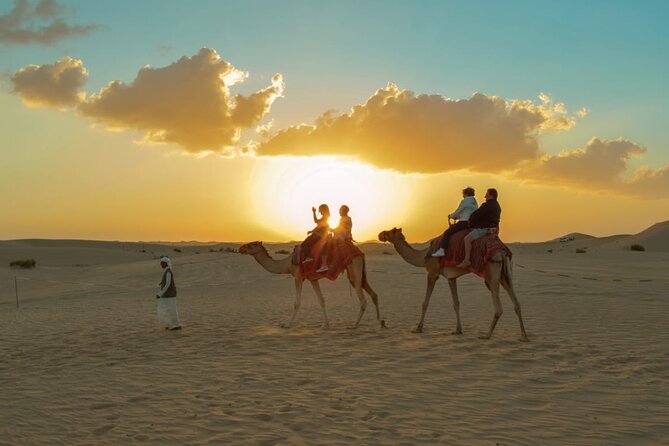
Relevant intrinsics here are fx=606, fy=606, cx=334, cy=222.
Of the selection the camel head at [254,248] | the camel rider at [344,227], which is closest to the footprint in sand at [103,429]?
the camel rider at [344,227]

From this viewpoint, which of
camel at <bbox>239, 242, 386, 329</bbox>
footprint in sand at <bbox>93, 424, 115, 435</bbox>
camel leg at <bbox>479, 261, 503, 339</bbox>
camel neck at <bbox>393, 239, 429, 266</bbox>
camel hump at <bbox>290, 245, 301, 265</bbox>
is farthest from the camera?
camel hump at <bbox>290, 245, 301, 265</bbox>

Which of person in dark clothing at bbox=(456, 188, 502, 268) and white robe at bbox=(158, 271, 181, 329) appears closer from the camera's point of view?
person in dark clothing at bbox=(456, 188, 502, 268)

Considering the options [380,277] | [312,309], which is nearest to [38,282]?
[380,277]

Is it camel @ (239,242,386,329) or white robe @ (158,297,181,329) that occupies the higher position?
camel @ (239,242,386,329)

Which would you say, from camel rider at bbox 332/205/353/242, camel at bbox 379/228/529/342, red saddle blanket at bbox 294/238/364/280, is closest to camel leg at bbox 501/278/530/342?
camel at bbox 379/228/529/342

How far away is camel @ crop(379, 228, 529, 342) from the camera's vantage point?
1183cm

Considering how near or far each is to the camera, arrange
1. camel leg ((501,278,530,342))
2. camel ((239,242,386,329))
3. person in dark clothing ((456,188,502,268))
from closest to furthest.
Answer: camel leg ((501,278,530,342)) → person in dark clothing ((456,188,502,268)) → camel ((239,242,386,329))

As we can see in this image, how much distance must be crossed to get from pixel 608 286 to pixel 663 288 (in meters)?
1.87

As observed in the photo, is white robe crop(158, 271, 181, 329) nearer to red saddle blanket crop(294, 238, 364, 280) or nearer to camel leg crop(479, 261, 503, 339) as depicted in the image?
red saddle blanket crop(294, 238, 364, 280)

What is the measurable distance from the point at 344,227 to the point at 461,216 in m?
2.77

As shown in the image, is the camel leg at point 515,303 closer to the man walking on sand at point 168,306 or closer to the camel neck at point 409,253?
the camel neck at point 409,253

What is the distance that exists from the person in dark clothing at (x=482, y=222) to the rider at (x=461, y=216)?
0.26 m

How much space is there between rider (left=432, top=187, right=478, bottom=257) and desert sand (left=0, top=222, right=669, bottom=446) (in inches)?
72.9

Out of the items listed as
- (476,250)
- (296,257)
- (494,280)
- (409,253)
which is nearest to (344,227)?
(296,257)
